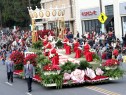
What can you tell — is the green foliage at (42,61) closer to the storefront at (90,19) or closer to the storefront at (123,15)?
the storefront at (123,15)

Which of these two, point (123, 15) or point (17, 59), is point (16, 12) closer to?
point (123, 15)

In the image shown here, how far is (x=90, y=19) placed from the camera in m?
50.5

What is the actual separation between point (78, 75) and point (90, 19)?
29501mm

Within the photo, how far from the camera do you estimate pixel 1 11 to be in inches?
3794

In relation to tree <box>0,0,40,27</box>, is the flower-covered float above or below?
below

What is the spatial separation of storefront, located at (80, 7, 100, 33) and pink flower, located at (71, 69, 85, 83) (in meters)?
26.7

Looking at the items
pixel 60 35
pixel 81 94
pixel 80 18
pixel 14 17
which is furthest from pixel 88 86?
pixel 14 17

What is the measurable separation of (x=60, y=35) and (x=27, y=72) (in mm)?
21262

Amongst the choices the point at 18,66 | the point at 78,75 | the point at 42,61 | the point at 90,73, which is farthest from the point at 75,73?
the point at 18,66

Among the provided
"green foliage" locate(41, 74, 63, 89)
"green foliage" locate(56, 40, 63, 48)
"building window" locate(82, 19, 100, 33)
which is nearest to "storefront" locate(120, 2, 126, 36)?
"building window" locate(82, 19, 100, 33)

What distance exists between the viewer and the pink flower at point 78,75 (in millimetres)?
21484

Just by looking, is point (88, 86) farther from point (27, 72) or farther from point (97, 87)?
point (27, 72)

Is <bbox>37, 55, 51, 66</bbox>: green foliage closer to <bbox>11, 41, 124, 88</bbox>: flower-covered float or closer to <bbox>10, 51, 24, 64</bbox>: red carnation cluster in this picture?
<bbox>11, 41, 124, 88</bbox>: flower-covered float

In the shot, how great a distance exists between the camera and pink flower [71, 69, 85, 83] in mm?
21484
